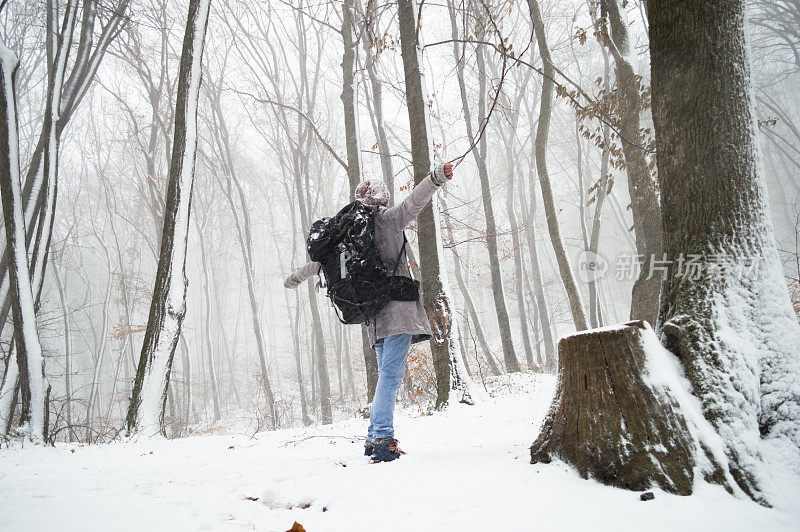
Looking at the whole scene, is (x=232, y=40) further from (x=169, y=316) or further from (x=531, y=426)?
(x=531, y=426)

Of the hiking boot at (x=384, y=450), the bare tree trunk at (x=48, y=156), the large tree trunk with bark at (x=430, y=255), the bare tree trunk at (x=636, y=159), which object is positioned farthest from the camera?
the bare tree trunk at (x=636, y=159)

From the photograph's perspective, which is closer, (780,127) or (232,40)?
(232,40)

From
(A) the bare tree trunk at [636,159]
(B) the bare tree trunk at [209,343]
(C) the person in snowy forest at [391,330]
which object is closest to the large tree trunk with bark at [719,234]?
(C) the person in snowy forest at [391,330]

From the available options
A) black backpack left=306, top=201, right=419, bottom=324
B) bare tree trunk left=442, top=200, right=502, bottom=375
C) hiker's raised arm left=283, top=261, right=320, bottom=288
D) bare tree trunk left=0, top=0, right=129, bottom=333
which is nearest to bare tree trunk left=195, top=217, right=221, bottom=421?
bare tree trunk left=442, top=200, right=502, bottom=375

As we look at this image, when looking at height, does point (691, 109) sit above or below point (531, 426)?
above

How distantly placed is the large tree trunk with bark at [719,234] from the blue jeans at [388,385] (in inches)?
63.0

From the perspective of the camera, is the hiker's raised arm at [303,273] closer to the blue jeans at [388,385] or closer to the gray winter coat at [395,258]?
the gray winter coat at [395,258]

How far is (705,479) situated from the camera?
1.70 meters

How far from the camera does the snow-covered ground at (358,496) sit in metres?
1.51

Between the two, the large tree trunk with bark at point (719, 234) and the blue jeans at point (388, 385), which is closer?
the large tree trunk with bark at point (719, 234)

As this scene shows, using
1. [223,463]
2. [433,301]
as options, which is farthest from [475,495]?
[433,301]

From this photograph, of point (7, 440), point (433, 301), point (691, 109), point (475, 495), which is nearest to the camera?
point (475, 495)

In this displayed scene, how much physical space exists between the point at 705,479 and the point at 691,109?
6.03ft

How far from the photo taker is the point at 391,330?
9.06 feet
